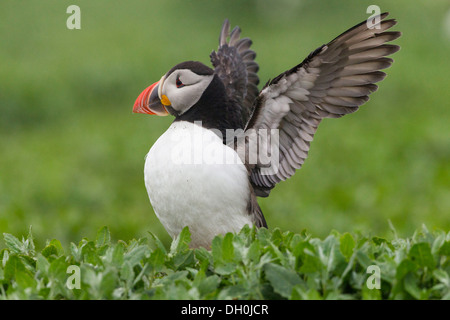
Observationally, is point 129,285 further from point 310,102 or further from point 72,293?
point 310,102

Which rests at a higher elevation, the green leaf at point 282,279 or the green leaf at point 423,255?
the green leaf at point 423,255

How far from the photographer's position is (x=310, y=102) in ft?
11.3

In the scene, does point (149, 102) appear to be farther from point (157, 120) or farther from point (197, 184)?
point (157, 120)

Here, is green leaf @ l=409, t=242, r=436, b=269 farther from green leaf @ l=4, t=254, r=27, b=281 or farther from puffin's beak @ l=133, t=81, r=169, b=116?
puffin's beak @ l=133, t=81, r=169, b=116

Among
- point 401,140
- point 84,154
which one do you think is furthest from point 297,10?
point 84,154

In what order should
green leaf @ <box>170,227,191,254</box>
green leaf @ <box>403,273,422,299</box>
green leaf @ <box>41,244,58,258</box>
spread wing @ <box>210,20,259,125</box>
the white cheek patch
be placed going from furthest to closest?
spread wing @ <box>210,20,259,125</box> → the white cheek patch → green leaf @ <box>41,244,58,258</box> → green leaf @ <box>170,227,191,254</box> → green leaf @ <box>403,273,422,299</box>

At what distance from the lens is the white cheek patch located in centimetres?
346

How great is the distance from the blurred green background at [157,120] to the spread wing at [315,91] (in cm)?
251

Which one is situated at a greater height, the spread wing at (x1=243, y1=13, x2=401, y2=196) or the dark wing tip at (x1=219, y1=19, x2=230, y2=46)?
the dark wing tip at (x1=219, y1=19, x2=230, y2=46)

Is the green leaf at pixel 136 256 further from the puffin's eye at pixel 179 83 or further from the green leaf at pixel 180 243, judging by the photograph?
the puffin's eye at pixel 179 83

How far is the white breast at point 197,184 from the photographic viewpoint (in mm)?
3229

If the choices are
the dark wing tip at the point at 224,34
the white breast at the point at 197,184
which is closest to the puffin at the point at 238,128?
the white breast at the point at 197,184

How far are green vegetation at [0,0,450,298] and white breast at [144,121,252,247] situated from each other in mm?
273

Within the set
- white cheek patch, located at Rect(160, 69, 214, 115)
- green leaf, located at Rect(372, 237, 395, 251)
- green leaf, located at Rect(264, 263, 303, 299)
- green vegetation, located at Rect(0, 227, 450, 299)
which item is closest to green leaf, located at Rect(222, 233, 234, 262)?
green vegetation, located at Rect(0, 227, 450, 299)
